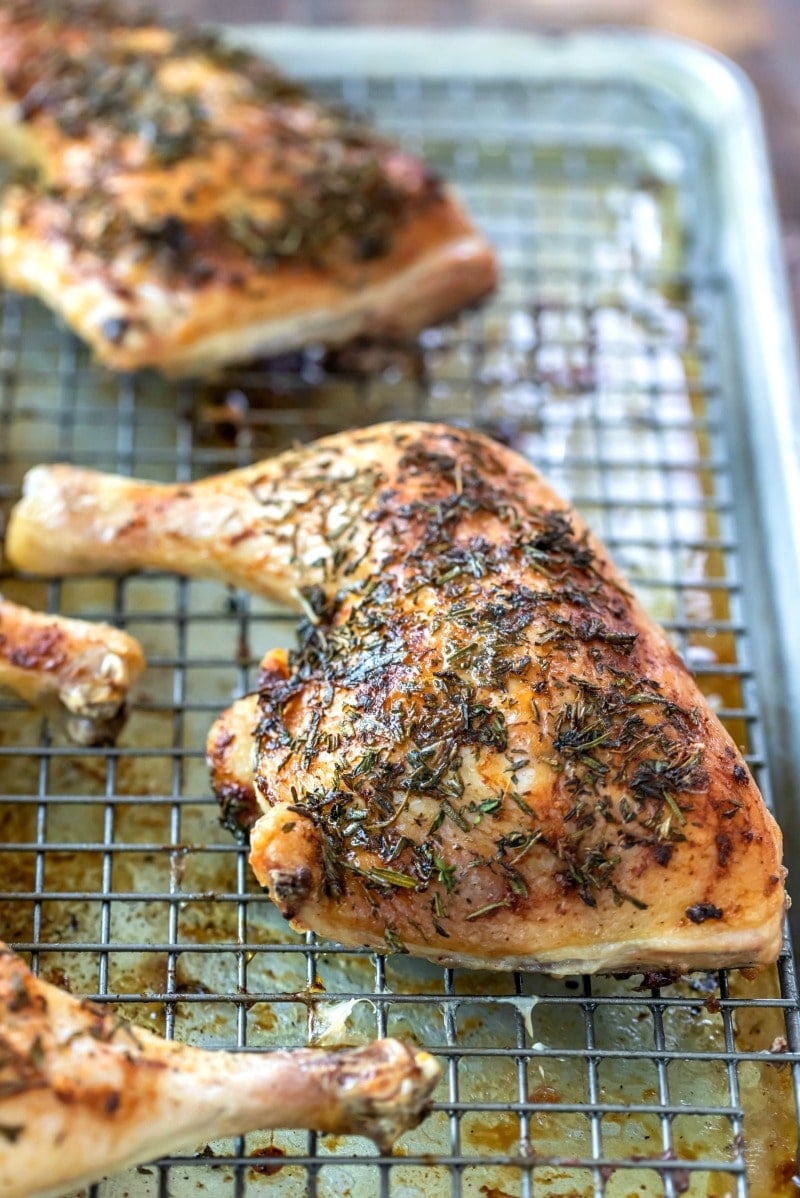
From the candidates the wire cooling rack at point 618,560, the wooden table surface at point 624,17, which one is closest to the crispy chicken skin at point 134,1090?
the wire cooling rack at point 618,560

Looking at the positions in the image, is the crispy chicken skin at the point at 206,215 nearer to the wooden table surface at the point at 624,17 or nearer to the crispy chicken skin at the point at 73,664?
the crispy chicken skin at the point at 73,664

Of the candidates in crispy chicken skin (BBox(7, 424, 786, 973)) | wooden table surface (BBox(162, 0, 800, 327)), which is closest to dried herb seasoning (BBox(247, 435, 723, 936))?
crispy chicken skin (BBox(7, 424, 786, 973))

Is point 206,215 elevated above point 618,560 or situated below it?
above

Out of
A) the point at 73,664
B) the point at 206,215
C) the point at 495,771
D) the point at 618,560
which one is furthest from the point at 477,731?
the point at 206,215

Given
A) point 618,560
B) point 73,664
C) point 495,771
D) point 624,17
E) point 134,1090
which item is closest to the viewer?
point 134,1090

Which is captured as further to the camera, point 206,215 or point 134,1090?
point 206,215

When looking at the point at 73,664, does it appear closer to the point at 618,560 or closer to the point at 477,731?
the point at 477,731

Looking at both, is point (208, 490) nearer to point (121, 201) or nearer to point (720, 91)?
point (121, 201)
